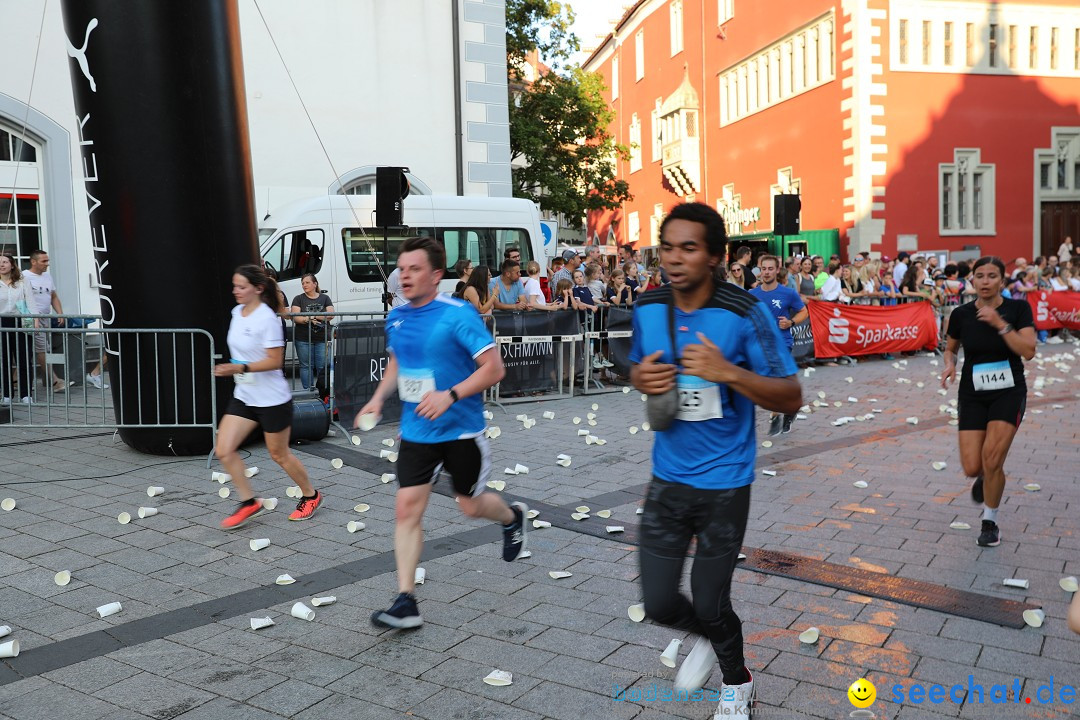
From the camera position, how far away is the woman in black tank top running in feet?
17.7

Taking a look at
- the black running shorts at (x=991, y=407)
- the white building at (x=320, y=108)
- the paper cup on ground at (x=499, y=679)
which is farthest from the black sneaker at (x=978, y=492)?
the white building at (x=320, y=108)

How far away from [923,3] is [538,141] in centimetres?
1191

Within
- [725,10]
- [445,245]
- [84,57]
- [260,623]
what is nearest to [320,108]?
[445,245]

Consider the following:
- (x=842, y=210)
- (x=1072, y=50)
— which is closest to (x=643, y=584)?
(x=842, y=210)

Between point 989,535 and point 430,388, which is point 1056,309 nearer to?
point 989,535

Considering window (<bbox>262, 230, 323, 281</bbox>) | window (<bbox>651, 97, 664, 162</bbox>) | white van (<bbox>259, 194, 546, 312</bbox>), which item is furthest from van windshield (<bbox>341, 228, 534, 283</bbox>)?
window (<bbox>651, 97, 664, 162</bbox>)

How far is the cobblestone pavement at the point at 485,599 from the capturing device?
357 centimetres

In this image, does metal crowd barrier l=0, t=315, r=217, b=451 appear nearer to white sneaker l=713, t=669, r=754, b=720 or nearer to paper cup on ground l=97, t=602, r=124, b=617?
paper cup on ground l=97, t=602, r=124, b=617

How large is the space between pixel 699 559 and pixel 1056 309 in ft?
65.1

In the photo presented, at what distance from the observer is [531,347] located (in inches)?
466

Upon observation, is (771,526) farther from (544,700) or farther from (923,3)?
(923,3)

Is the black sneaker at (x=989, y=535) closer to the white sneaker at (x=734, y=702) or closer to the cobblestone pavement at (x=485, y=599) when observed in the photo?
the cobblestone pavement at (x=485, y=599)

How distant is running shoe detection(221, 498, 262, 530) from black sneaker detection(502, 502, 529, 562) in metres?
1.99

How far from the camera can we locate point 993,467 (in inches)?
214
